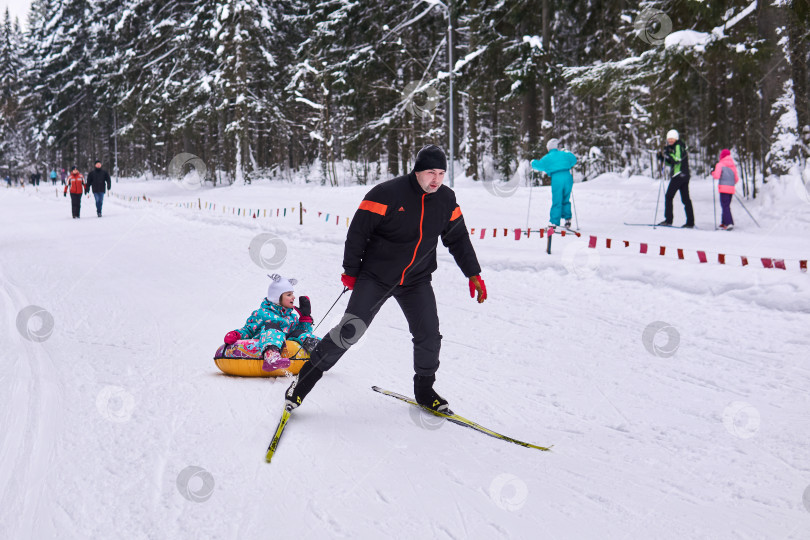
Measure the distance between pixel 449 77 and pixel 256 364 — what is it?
18478 mm

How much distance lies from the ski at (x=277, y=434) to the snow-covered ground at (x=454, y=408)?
6 cm

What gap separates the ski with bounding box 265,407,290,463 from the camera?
359 cm

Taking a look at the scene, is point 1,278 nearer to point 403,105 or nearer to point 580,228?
point 580,228

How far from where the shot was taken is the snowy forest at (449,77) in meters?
14.4

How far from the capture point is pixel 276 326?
5.30m

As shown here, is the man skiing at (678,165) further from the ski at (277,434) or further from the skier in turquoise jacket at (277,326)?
the ski at (277,434)

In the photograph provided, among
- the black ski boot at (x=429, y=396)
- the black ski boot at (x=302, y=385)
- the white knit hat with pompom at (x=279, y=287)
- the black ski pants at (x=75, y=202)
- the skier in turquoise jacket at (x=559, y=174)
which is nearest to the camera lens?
the black ski boot at (x=302, y=385)

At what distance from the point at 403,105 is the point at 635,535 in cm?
2427

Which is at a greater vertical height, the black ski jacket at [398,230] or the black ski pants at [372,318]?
the black ski jacket at [398,230]

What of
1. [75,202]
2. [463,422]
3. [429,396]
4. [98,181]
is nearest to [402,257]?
[429,396]

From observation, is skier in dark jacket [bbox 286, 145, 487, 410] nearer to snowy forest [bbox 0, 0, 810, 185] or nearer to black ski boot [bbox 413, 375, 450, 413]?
black ski boot [bbox 413, 375, 450, 413]

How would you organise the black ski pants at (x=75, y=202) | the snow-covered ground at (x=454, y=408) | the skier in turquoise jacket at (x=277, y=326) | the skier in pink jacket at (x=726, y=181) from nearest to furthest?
the snow-covered ground at (x=454, y=408)
the skier in turquoise jacket at (x=277, y=326)
the skier in pink jacket at (x=726, y=181)
the black ski pants at (x=75, y=202)

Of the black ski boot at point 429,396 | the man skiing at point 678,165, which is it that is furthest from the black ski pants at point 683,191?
the black ski boot at point 429,396

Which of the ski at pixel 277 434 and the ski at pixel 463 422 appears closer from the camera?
the ski at pixel 277 434
